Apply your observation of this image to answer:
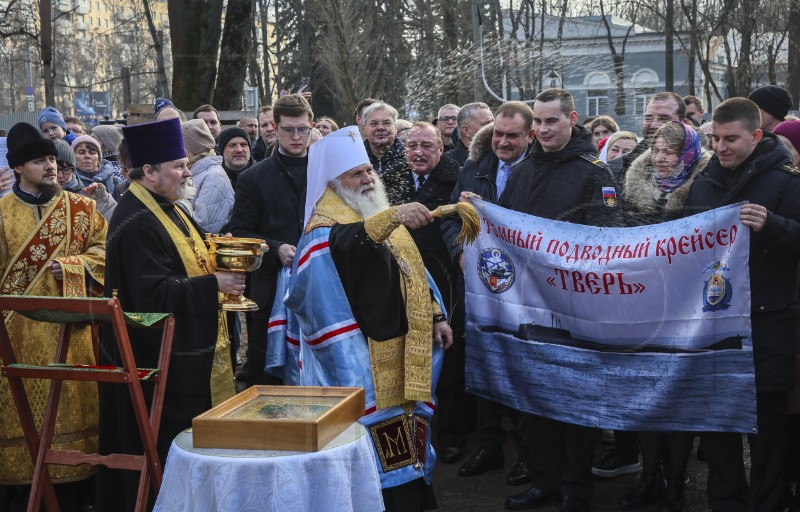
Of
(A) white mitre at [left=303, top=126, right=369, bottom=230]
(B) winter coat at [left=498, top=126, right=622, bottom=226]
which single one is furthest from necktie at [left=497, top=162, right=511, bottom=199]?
(A) white mitre at [left=303, top=126, right=369, bottom=230]

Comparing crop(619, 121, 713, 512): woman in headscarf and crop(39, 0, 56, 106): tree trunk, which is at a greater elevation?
crop(39, 0, 56, 106): tree trunk

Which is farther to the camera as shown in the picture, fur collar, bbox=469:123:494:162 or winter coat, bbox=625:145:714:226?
fur collar, bbox=469:123:494:162

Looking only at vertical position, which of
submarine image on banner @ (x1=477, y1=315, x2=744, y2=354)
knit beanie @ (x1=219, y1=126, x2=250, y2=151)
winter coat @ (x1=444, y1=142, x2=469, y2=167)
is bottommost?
submarine image on banner @ (x1=477, y1=315, x2=744, y2=354)

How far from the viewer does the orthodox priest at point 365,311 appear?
5062 millimetres

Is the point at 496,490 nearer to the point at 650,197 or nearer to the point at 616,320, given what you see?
the point at 616,320

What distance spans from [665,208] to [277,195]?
8.61ft

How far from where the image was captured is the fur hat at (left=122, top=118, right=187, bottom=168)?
4906mm

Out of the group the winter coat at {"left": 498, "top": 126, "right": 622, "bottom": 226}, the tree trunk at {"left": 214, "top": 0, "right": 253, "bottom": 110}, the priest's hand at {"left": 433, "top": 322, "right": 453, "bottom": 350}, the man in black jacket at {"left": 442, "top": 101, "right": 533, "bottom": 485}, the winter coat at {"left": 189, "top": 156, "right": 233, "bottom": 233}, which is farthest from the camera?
the tree trunk at {"left": 214, "top": 0, "right": 253, "bottom": 110}

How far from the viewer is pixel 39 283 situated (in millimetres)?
5734

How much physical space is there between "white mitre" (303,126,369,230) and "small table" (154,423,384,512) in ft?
5.92

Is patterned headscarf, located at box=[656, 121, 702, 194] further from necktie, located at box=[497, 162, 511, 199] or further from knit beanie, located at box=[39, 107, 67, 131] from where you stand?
knit beanie, located at box=[39, 107, 67, 131]

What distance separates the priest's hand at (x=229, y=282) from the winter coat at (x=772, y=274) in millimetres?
2497

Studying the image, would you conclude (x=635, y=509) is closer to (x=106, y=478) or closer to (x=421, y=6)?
(x=106, y=478)

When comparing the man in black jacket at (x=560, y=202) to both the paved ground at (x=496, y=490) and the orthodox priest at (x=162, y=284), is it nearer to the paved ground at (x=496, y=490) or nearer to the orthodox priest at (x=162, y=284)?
the paved ground at (x=496, y=490)
